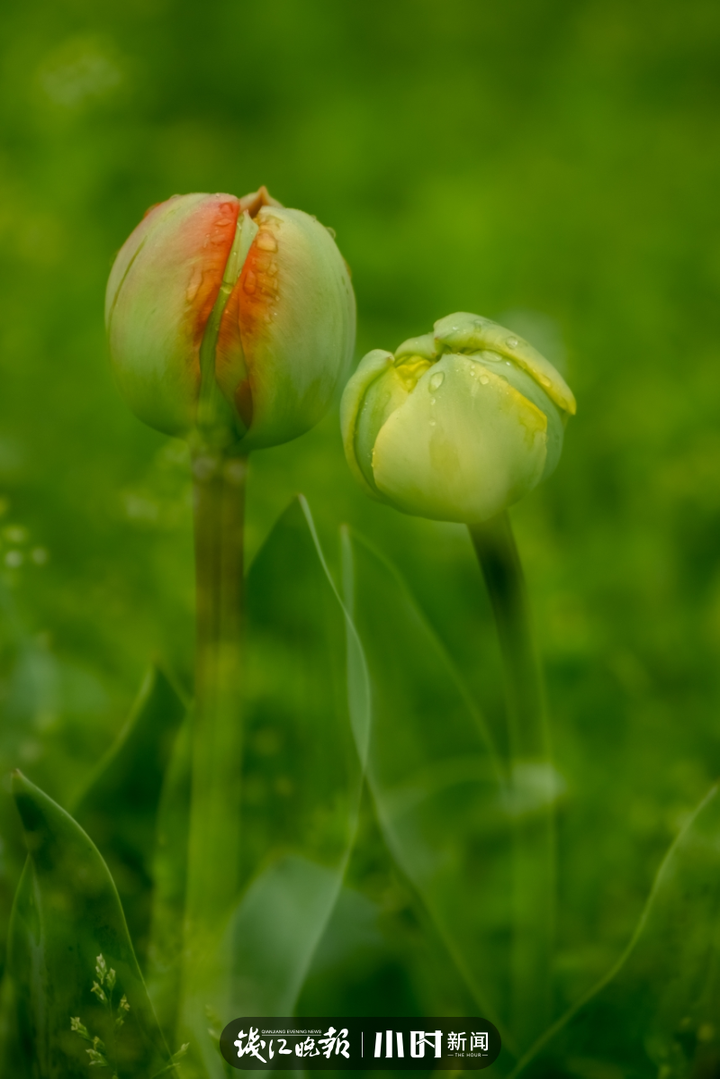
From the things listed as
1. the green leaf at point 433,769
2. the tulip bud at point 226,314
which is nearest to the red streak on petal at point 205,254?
the tulip bud at point 226,314

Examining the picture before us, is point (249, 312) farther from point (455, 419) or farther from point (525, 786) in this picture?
point (525, 786)

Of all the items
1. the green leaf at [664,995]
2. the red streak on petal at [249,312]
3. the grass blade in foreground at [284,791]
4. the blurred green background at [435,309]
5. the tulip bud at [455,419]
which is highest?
the blurred green background at [435,309]

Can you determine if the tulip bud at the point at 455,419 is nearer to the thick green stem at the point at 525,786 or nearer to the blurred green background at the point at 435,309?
the thick green stem at the point at 525,786

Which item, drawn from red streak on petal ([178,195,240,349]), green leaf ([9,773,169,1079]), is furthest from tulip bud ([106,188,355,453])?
green leaf ([9,773,169,1079])

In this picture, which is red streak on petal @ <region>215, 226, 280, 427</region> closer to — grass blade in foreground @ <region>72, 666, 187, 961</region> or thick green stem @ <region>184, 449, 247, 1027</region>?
thick green stem @ <region>184, 449, 247, 1027</region>

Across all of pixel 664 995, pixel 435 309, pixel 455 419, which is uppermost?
pixel 435 309

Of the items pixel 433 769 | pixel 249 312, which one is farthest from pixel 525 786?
pixel 249 312
